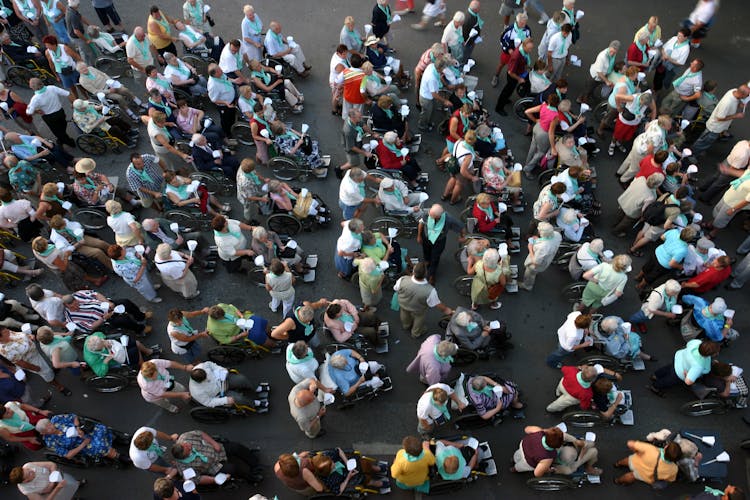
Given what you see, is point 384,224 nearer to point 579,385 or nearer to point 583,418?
point 579,385

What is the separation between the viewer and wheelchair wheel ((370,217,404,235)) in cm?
973

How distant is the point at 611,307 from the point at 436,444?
4.36m

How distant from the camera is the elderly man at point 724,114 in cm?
1010

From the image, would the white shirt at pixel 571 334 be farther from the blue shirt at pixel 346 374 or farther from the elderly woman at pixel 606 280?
the blue shirt at pixel 346 374

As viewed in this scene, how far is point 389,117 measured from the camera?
34.7ft

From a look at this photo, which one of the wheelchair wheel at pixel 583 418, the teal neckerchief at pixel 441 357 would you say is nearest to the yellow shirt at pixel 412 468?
the teal neckerchief at pixel 441 357

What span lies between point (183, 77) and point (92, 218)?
3377 millimetres

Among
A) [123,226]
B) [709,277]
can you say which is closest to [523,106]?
A: [709,277]

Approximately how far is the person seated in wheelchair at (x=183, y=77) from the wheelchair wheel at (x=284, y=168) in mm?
2497

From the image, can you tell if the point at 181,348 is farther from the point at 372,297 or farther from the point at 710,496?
the point at 710,496

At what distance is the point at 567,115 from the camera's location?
33.5ft

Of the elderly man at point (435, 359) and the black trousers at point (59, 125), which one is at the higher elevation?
the black trousers at point (59, 125)

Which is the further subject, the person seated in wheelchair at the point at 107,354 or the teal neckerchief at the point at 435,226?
the teal neckerchief at the point at 435,226

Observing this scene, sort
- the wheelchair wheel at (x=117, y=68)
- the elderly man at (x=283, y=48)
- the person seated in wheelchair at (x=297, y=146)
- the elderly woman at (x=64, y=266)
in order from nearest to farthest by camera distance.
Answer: the elderly woman at (x=64, y=266) → the person seated in wheelchair at (x=297, y=146) → the elderly man at (x=283, y=48) → the wheelchair wheel at (x=117, y=68)
